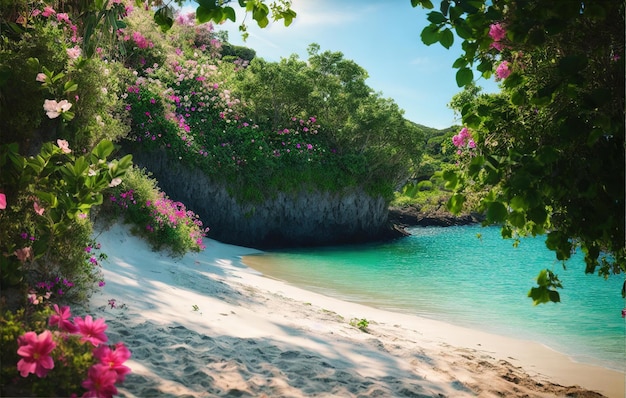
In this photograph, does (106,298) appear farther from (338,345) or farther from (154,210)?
(154,210)

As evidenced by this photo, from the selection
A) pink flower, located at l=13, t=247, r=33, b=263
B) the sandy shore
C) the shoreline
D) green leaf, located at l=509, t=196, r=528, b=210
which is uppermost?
green leaf, located at l=509, t=196, r=528, b=210

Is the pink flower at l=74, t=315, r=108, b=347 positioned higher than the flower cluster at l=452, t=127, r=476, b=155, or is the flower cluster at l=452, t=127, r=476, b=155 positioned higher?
the flower cluster at l=452, t=127, r=476, b=155

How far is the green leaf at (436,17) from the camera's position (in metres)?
2.64

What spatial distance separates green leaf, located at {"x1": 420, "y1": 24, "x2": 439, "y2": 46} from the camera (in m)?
2.71

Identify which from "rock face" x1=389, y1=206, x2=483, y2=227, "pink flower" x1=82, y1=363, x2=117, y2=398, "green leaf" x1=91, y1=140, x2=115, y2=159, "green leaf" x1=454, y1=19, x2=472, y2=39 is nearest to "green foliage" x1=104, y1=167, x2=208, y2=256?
"green leaf" x1=91, y1=140, x2=115, y2=159

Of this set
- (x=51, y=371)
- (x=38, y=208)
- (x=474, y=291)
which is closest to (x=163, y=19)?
(x=38, y=208)

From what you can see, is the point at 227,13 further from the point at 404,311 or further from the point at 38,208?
the point at 404,311

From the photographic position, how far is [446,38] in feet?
8.94

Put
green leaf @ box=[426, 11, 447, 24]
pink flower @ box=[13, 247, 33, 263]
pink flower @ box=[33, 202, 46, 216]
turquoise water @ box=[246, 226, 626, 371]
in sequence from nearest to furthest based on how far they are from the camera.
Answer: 1. green leaf @ box=[426, 11, 447, 24]
2. pink flower @ box=[13, 247, 33, 263]
3. pink flower @ box=[33, 202, 46, 216]
4. turquoise water @ box=[246, 226, 626, 371]

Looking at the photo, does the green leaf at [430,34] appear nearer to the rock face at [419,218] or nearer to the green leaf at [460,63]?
the green leaf at [460,63]

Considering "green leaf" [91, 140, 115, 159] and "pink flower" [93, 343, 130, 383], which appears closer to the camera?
"pink flower" [93, 343, 130, 383]

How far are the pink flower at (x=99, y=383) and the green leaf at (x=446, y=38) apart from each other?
2569mm

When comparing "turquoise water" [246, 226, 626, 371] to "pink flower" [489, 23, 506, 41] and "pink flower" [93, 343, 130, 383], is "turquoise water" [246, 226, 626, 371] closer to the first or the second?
"pink flower" [489, 23, 506, 41]

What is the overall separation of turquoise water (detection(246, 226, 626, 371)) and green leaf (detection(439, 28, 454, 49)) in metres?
2.47
